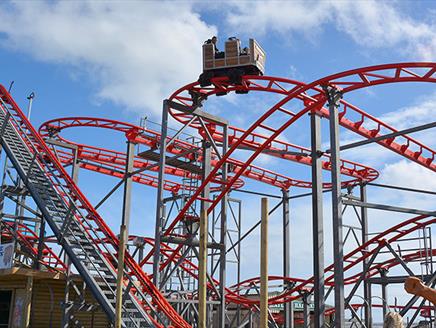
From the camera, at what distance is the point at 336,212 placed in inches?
589

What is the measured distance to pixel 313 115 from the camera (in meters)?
18.1

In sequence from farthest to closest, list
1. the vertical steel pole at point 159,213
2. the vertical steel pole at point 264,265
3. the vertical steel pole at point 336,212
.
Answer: the vertical steel pole at point 159,213 < the vertical steel pole at point 336,212 < the vertical steel pole at point 264,265

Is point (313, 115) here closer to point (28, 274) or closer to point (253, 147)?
point (253, 147)

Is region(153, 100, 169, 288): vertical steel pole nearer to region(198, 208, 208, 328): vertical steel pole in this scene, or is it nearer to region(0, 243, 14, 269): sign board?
region(0, 243, 14, 269): sign board

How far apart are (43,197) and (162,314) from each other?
500cm

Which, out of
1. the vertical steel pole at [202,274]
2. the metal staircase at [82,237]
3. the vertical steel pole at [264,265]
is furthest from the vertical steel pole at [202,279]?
the metal staircase at [82,237]

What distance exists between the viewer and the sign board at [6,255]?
608 inches

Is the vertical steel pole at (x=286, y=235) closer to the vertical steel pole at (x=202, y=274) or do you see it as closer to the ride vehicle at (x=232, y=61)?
the ride vehicle at (x=232, y=61)

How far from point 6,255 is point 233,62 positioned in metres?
8.92

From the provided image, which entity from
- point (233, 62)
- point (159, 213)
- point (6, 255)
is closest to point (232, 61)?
point (233, 62)

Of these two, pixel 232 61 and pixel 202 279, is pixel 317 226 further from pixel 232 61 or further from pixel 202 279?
pixel 202 279

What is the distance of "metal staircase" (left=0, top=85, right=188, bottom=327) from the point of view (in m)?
14.9

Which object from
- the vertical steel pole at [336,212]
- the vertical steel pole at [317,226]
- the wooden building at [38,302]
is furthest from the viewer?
the vertical steel pole at [317,226]

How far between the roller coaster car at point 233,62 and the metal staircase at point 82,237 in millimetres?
5661
